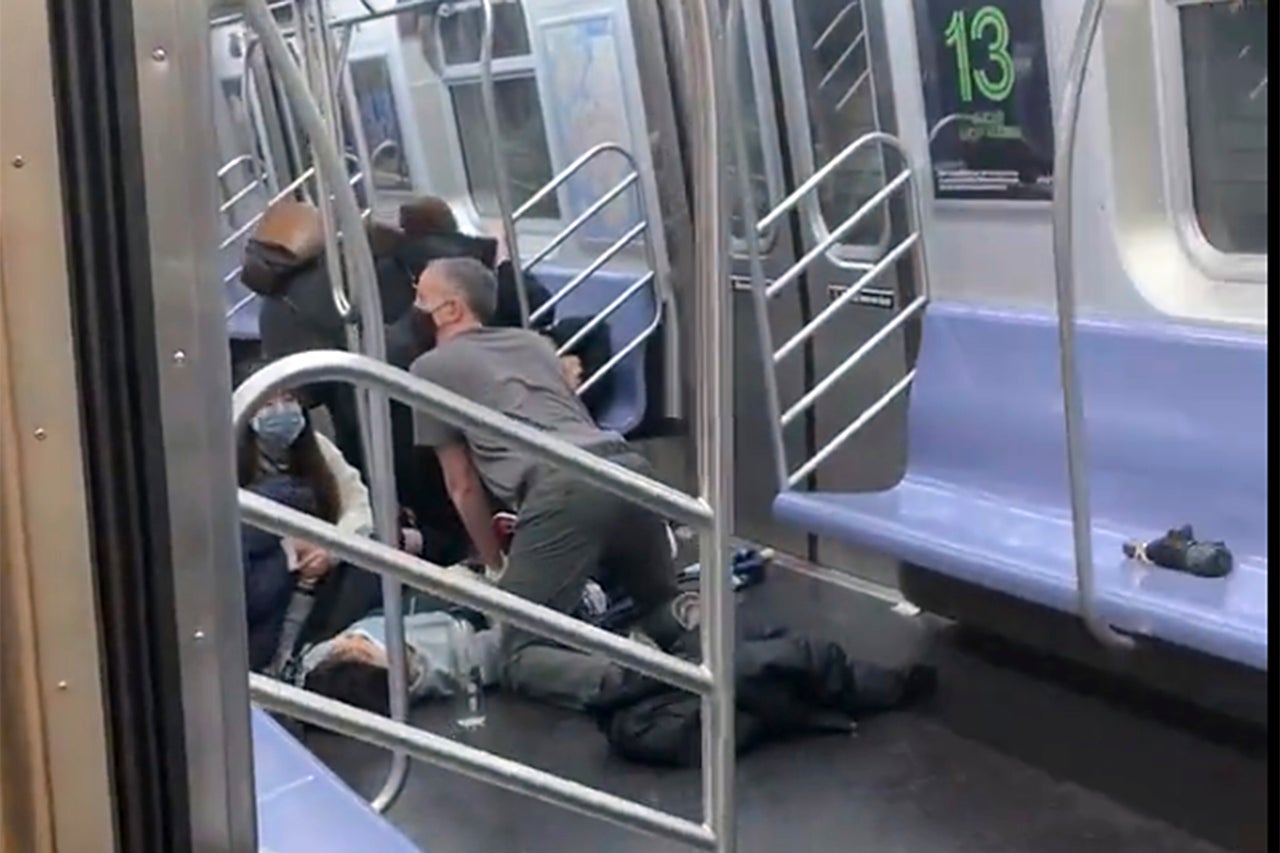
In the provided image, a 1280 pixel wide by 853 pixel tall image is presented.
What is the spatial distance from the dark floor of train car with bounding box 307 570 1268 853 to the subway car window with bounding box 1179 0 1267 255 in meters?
0.99

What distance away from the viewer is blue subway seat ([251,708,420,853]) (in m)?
1.48

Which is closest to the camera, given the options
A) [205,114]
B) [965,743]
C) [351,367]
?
[205,114]

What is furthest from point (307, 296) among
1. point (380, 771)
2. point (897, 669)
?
point (897, 669)

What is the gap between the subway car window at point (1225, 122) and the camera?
3.21 meters

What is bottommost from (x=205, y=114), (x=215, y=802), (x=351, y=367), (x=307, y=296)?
(x=307, y=296)

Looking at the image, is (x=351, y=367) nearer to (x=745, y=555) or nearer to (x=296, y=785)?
(x=296, y=785)

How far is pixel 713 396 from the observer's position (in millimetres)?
1637

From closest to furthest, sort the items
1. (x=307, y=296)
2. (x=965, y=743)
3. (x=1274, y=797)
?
1. (x=1274, y=797)
2. (x=965, y=743)
3. (x=307, y=296)

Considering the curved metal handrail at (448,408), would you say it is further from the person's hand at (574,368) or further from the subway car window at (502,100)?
the subway car window at (502,100)

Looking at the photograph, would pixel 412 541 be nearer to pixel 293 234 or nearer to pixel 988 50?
pixel 293 234

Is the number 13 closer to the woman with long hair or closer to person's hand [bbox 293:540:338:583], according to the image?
the woman with long hair

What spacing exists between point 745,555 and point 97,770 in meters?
3.99

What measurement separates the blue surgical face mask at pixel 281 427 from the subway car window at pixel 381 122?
9.56ft

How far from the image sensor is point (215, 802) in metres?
1.03
